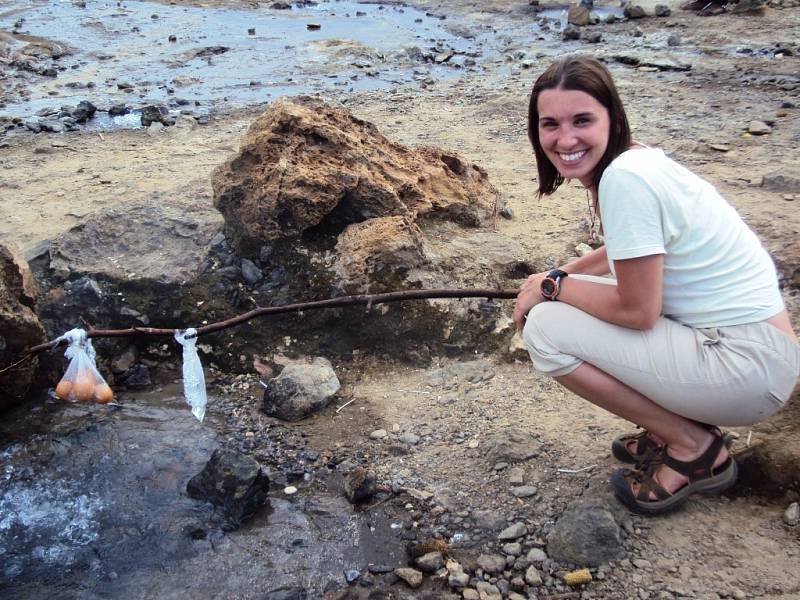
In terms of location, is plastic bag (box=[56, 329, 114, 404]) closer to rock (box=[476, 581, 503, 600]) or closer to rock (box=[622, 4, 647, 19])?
rock (box=[476, 581, 503, 600])

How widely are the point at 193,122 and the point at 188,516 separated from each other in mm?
5576

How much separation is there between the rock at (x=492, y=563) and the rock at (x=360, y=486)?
54cm

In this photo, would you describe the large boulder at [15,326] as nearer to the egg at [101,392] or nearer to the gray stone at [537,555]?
the egg at [101,392]

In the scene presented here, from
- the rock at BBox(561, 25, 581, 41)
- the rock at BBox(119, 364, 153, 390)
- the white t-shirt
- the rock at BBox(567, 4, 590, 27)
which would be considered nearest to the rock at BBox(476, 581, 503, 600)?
the white t-shirt

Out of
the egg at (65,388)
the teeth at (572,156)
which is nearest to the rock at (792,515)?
the teeth at (572,156)

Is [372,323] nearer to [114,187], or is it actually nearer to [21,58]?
[114,187]

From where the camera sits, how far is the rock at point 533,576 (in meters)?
2.58

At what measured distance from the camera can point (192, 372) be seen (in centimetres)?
322

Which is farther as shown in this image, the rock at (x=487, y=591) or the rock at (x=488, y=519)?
the rock at (x=488, y=519)

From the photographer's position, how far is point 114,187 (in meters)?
5.94

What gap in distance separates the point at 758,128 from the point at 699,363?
15.0 feet

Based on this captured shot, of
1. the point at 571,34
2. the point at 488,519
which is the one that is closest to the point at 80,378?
the point at 488,519

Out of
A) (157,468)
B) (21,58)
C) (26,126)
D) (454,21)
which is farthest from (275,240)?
(454,21)

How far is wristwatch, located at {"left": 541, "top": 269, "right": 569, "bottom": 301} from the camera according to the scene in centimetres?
266
